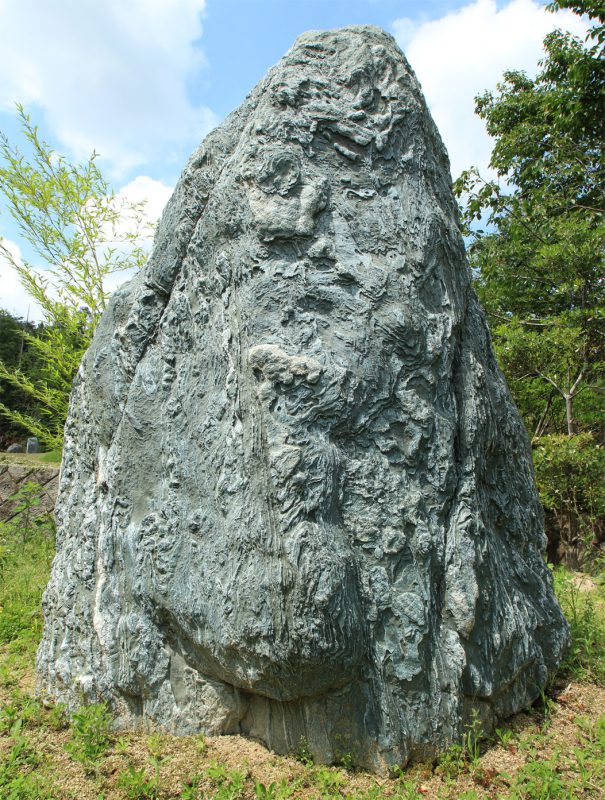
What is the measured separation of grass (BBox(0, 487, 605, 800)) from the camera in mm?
2453

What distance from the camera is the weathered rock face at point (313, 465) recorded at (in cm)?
253

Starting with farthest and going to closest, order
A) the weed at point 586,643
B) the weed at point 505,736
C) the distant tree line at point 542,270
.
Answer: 1. the distant tree line at point 542,270
2. the weed at point 586,643
3. the weed at point 505,736

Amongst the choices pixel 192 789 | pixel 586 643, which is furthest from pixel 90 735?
pixel 586 643

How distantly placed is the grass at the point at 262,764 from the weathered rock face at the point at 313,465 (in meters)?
0.10

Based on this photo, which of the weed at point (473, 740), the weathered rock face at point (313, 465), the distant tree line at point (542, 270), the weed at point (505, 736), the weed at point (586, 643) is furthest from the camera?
the distant tree line at point (542, 270)

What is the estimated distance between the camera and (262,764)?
8.57ft

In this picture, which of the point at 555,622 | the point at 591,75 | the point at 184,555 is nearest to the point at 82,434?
the point at 184,555

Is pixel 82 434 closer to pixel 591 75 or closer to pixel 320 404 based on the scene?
pixel 320 404

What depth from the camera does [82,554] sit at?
321 centimetres

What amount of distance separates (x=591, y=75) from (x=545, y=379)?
19.8 feet

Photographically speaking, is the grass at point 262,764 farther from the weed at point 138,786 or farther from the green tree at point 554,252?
the green tree at point 554,252

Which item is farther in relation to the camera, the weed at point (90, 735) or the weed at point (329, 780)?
the weed at point (90, 735)

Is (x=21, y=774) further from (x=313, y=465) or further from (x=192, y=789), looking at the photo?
(x=313, y=465)

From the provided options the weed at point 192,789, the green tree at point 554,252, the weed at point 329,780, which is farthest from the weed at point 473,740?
the green tree at point 554,252
